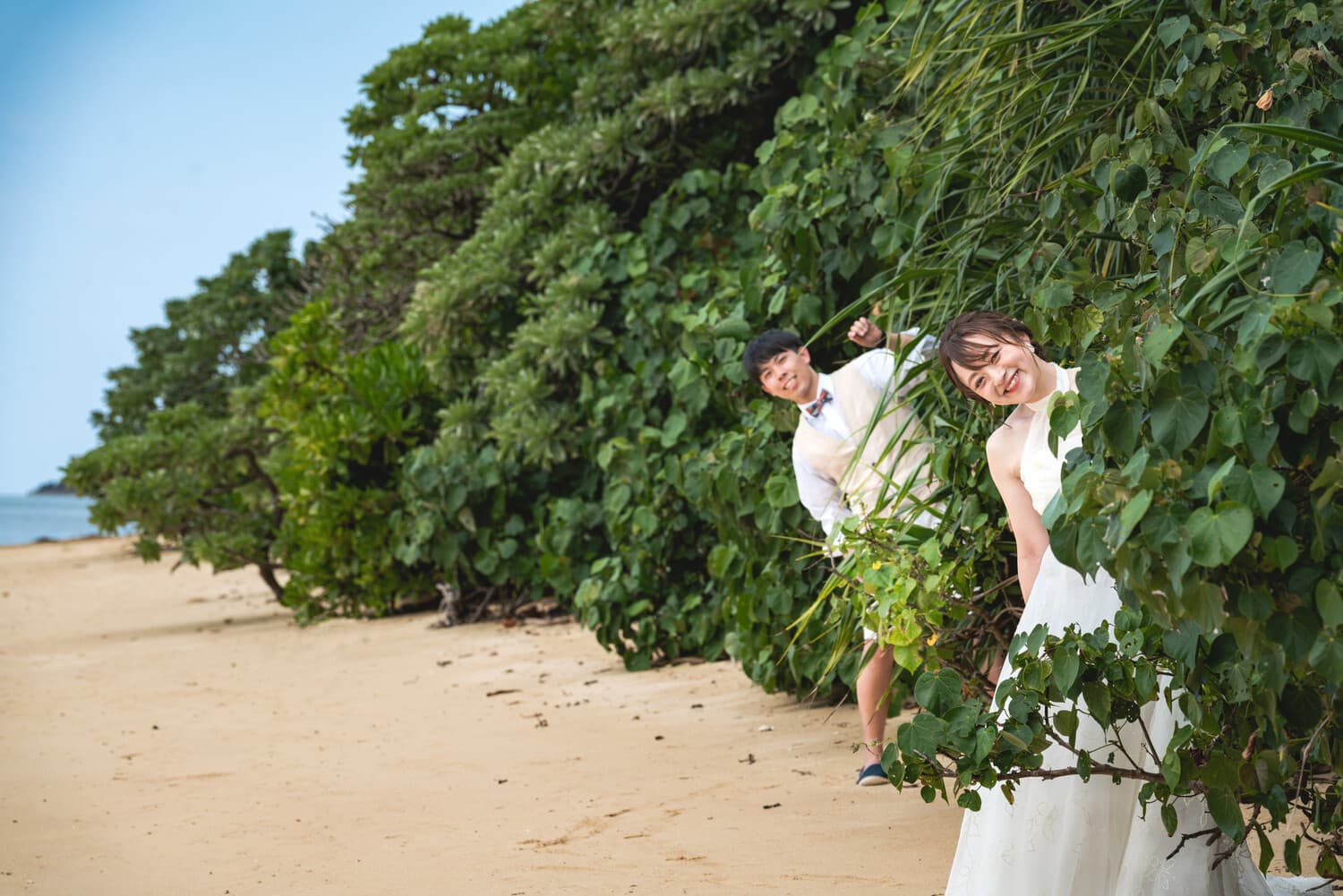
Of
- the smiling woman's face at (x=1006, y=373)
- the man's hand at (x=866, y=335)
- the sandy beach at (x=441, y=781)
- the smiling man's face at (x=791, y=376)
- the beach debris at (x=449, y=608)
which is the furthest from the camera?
the beach debris at (x=449, y=608)

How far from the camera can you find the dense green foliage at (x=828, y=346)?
1836mm

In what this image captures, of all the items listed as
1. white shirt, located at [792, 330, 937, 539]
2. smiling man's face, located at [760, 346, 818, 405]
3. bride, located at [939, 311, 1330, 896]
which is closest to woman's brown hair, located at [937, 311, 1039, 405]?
bride, located at [939, 311, 1330, 896]

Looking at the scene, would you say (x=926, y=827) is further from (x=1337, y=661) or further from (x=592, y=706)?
(x=592, y=706)

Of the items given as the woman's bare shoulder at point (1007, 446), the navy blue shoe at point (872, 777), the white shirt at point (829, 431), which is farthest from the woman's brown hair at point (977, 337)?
the navy blue shoe at point (872, 777)

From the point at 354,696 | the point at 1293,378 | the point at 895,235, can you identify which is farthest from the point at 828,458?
the point at 354,696

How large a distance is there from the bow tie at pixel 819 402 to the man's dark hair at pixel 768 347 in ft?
0.55

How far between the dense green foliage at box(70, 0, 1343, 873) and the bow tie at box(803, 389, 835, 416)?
0.35m

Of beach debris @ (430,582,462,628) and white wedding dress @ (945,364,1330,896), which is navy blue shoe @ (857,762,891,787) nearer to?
white wedding dress @ (945,364,1330,896)

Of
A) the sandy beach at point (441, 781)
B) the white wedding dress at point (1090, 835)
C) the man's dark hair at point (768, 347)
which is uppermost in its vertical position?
the man's dark hair at point (768, 347)

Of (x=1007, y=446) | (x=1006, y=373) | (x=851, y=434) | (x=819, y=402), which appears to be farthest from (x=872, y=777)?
(x=1006, y=373)

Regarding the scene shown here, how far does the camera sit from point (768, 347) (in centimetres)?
405

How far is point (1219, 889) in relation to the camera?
2.48 meters

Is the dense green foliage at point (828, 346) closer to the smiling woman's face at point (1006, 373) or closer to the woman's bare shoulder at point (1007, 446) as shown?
the smiling woman's face at point (1006, 373)

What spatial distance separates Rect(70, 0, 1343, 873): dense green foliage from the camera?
184 centimetres
